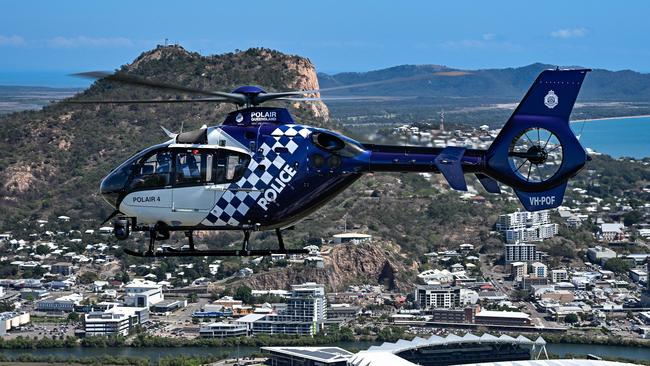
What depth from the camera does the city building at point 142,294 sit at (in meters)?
55.0

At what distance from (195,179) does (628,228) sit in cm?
5791

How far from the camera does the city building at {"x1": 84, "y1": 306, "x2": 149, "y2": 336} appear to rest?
51062 mm

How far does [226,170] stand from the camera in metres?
18.2

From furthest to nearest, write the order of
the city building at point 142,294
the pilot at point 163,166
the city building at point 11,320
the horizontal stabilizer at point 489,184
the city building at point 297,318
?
1. the city building at point 142,294
2. the city building at point 297,318
3. the city building at point 11,320
4. the pilot at point 163,166
5. the horizontal stabilizer at point 489,184

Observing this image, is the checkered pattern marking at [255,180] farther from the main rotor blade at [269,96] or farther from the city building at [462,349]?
the city building at [462,349]

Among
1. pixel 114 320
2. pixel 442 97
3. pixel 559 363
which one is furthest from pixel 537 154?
pixel 114 320

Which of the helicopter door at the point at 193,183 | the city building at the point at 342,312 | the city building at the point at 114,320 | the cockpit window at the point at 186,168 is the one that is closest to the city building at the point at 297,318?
the city building at the point at 342,312

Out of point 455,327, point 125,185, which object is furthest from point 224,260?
point 125,185

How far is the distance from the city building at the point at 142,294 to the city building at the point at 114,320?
1.56 m

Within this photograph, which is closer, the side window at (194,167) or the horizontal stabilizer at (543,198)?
the horizontal stabilizer at (543,198)

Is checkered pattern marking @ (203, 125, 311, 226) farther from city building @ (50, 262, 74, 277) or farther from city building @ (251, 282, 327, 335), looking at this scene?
city building @ (50, 262, 74, 277)

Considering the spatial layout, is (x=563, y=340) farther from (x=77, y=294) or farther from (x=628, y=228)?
(x=628, y=228)

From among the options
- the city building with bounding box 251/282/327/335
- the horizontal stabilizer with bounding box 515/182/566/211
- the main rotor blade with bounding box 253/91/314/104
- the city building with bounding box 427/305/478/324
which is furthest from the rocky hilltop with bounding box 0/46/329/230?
the horizontal stabilizer with bounding box 515/182/566/211

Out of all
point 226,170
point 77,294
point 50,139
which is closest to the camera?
point 226,170
